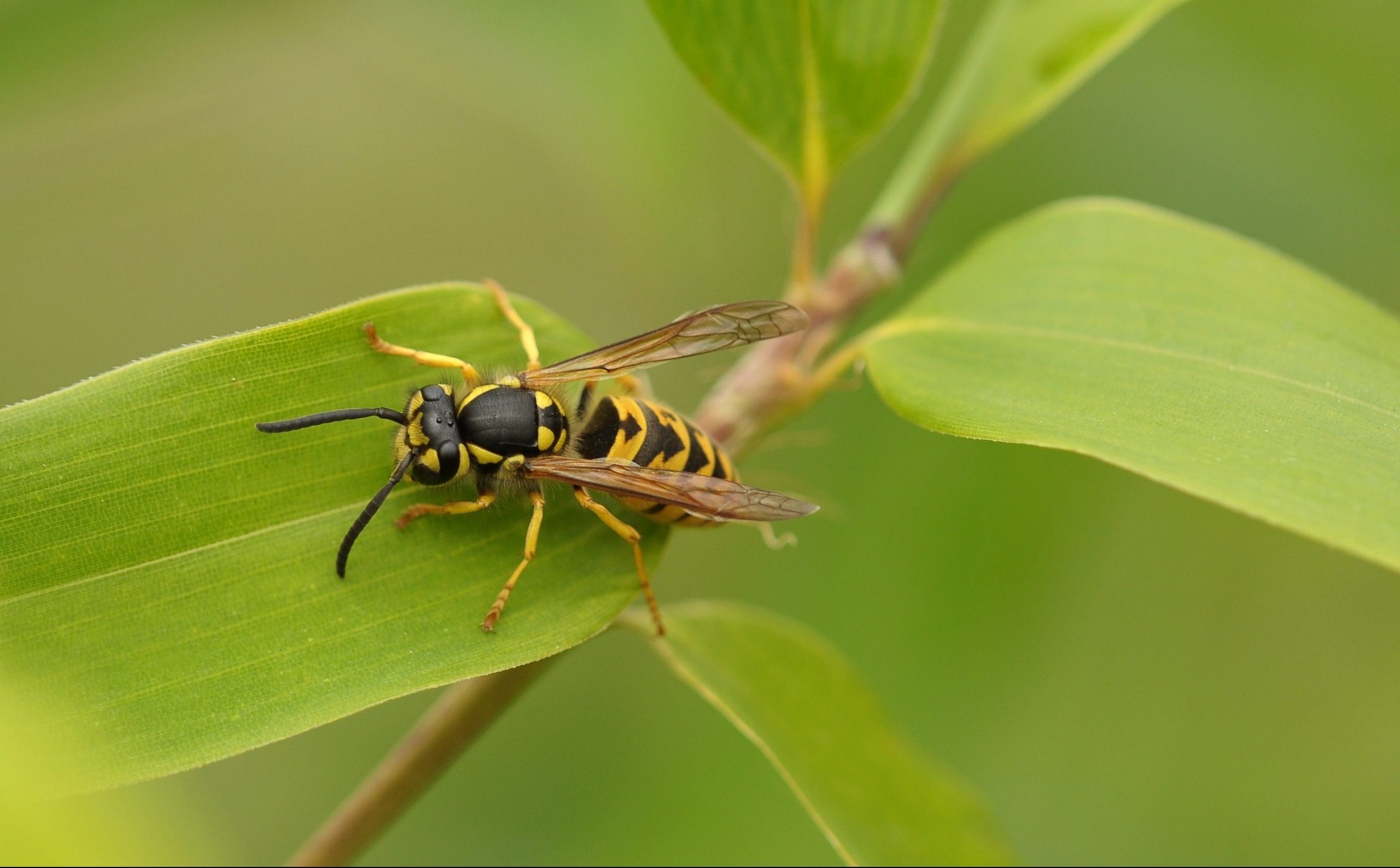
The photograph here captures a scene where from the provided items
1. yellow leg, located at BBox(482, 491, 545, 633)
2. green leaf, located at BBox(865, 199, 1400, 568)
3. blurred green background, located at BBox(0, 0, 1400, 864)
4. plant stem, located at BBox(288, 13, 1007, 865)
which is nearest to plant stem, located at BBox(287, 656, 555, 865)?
plant stem, located at BBox(288, 13, 1007, 865)

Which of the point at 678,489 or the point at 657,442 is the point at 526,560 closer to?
the point at 678,489

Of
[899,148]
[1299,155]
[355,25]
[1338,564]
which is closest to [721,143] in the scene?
[899,148]

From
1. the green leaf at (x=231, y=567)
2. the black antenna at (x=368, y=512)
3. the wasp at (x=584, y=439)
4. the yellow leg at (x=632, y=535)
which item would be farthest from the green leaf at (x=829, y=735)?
the black antenna at (x=368, y=512)

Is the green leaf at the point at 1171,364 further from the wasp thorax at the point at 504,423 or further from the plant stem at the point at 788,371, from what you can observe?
the wasp thorax at the point at 504,423

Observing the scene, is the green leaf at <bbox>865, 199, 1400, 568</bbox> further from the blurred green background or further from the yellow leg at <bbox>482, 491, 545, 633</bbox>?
the blurred green background

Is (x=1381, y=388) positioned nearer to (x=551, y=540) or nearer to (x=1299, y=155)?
(x=551, y=540)

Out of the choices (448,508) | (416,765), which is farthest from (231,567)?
(416,765)

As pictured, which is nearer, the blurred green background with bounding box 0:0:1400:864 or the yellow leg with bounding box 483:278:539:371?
the yellow leg with bounding box 483:278:539:371
